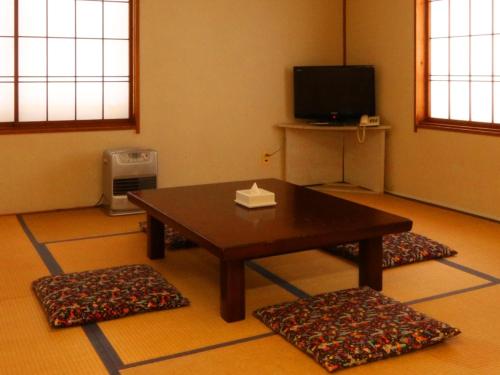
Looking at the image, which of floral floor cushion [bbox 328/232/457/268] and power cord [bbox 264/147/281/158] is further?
power cord [bbox 264/147/281/158]

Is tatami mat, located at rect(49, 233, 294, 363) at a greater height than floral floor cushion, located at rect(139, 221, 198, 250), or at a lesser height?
lesser

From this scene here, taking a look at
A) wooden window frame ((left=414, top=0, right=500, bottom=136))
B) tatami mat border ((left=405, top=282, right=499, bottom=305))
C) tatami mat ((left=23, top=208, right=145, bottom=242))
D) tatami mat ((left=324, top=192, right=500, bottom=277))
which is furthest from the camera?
wooden window frame ((left=414, top=0, right=500, bottom=136))

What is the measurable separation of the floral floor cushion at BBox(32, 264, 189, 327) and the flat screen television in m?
3.28

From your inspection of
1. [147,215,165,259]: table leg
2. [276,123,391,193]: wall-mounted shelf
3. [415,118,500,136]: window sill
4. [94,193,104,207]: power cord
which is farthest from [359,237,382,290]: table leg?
[94,193,104,207]: power cord

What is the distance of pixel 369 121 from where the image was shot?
6.37 meters

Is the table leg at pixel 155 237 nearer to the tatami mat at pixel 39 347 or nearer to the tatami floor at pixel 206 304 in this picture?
the tatami floor at pixel 206 304

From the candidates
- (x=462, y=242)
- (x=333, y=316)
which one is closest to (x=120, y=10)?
(x=462, y=242)

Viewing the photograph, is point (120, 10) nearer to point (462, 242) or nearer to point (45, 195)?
point (45, 195)

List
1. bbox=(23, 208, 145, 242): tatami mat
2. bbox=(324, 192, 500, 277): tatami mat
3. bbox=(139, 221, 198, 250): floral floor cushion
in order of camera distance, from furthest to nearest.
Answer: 1. bbox=(23, 208, 145, 242): tatami mat
2. bbox=(139, 221, 198, 250): floral floor cushion
3. bbox=(324, 192, 500, 277): tatami mat

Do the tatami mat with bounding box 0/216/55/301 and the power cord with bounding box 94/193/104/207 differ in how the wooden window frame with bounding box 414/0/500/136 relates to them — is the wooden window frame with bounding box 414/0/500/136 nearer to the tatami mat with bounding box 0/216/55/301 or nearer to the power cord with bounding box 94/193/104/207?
the power cord with bounding box 94/193/104/207

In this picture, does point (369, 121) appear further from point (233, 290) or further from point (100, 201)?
point (233, 290)

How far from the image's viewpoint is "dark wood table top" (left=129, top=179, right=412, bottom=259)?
3158mm

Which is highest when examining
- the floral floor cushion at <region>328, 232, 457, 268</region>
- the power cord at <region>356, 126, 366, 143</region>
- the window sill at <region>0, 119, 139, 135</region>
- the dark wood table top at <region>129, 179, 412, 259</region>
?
the window sill at <region>0, 119, 139, 135</region>

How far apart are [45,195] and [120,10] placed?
173 centimetres
